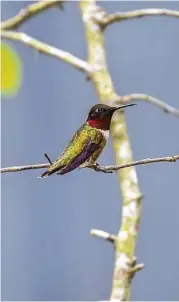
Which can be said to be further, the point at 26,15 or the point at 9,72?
the point at 26,15

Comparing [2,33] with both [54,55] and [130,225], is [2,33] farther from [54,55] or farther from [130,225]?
[130,225]

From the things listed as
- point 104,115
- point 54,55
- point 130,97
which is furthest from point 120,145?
point 104,115

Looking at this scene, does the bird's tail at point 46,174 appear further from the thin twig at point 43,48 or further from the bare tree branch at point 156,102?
the thin twig at point 43,48

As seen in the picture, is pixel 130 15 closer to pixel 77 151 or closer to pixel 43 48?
pixel 43 48

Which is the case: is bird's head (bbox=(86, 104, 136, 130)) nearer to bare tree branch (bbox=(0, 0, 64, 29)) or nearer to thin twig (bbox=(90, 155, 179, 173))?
thin twig (bbox=(90, 155, 179, 173))

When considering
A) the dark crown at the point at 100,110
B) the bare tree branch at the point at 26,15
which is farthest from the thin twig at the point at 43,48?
the dark crown at the point at 100,110

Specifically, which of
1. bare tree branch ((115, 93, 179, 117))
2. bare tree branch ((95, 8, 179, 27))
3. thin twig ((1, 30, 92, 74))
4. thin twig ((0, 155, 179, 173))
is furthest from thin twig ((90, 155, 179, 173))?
thin twig ((1, 30, 92, 74))

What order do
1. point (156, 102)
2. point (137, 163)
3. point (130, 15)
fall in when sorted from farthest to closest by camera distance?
point (130, 15), point (156, 102), point (137, 163)

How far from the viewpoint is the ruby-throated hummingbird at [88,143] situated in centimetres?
28

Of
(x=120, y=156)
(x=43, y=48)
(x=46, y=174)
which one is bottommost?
(x=46, y=174)

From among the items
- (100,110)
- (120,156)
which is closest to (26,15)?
(120,156)

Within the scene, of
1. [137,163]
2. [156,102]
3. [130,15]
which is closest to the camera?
[137,163]

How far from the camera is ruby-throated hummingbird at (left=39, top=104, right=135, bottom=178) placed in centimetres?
28

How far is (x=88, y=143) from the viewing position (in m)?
0.31
